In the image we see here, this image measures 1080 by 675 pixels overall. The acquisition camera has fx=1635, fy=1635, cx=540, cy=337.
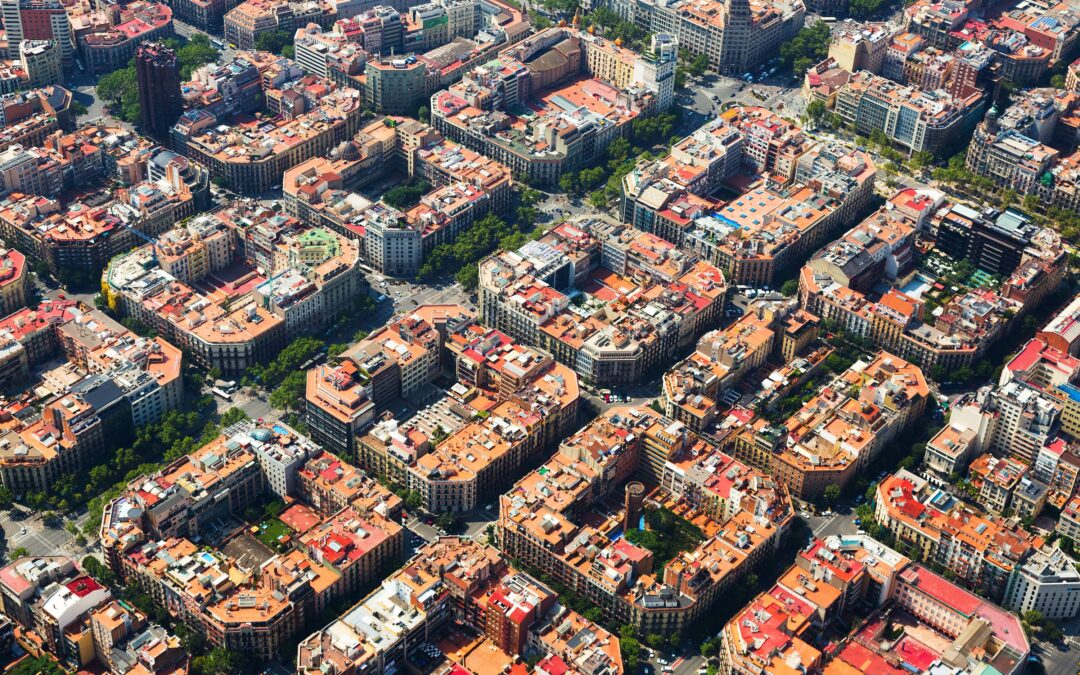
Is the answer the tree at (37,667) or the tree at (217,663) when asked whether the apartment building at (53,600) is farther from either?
the tree at (217,663)

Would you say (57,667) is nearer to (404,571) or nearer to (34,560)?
(34,560)

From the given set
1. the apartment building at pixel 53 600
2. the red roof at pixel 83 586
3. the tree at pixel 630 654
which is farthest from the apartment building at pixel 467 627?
the red roof at pixel 83 586

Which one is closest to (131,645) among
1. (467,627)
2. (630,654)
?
(467,627)

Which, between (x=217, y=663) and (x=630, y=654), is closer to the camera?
(x=217, y=663)

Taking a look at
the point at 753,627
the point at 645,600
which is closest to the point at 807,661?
the point at 753,627

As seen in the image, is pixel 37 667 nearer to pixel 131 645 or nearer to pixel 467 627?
pixel 131 645

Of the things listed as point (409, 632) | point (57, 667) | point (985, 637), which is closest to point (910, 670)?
point (985, 637)

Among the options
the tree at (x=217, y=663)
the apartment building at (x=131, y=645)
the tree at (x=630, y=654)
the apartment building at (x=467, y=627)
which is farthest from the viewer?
the tree at (x=630, y=654)

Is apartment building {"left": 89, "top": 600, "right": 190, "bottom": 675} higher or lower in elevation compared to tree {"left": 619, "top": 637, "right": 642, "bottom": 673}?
higher

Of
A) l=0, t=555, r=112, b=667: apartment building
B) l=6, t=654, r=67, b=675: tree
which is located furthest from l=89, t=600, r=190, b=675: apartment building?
l=6, t=654, r=67, b=675: tree

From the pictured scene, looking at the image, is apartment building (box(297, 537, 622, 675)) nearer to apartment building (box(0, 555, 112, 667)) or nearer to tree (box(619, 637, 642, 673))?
tree (box(619, 637, 642, 673))

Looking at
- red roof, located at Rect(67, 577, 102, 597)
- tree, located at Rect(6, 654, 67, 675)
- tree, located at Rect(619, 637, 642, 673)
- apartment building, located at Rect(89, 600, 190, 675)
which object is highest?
red roof, located at Rect(67, 577, 102, 597)
